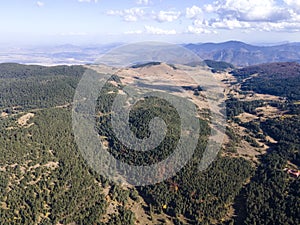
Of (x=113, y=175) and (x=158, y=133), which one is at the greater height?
(x=158, y=133)

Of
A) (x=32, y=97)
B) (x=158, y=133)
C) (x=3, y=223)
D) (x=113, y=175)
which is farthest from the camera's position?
(x=32, y=97)

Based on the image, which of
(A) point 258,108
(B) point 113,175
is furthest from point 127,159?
(A) point 258,108

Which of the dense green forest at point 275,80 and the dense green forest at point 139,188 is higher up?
the dense green forest at point 275,80

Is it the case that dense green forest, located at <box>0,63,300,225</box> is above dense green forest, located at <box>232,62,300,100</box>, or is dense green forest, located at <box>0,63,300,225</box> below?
below

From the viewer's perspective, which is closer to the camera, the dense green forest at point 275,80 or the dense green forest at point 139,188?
the dense green forest at point 139,188

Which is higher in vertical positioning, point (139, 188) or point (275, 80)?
point (275, 80)

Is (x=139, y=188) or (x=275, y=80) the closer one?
(x=139, y=188)

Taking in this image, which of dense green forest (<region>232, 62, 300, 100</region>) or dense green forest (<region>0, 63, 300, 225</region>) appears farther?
dense green forest (<region>232, 62, 300, 100</region>)

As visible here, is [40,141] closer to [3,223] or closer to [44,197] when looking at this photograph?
[44,197]
